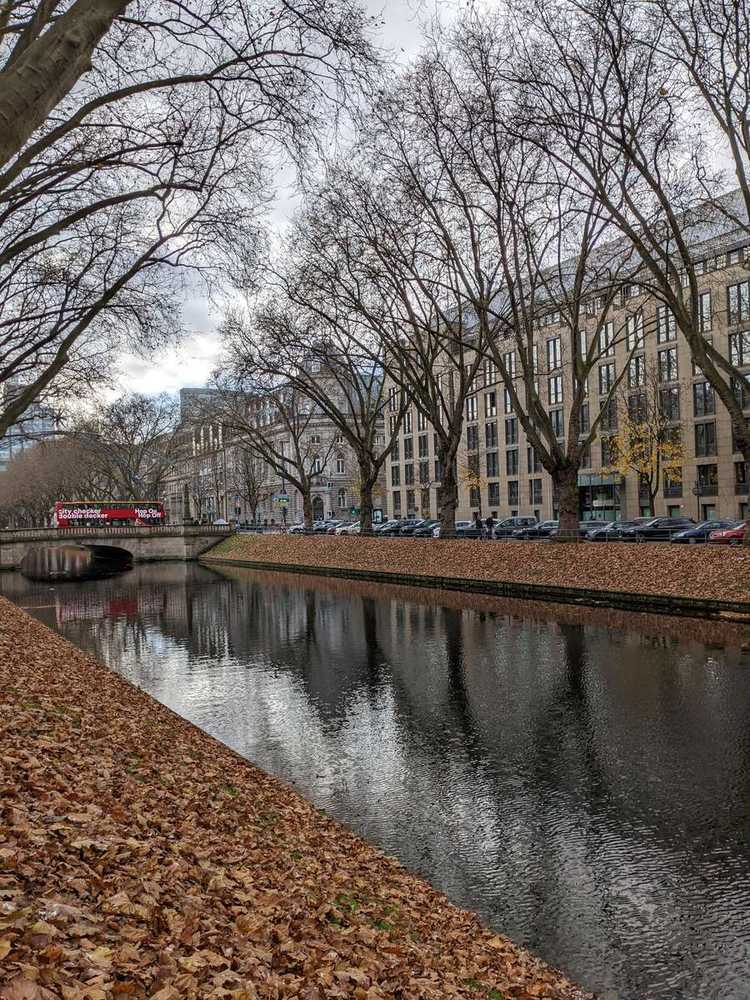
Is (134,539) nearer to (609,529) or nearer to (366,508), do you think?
(366,508)

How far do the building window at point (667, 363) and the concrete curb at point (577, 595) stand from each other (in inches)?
1244

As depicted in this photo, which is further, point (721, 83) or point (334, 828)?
point (721, 83)

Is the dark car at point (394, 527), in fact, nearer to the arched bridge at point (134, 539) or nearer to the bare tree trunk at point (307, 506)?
the bare tree trunk at point (307, 506)

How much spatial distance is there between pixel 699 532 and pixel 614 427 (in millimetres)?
23926

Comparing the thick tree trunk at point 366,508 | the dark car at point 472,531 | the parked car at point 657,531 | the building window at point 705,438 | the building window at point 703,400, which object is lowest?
the dark car at point 472,531

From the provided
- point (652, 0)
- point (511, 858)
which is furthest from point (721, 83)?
point (511, 858)

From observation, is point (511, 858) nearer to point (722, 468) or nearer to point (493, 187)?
point (493, 187)

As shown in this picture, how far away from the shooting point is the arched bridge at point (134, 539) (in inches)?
2525

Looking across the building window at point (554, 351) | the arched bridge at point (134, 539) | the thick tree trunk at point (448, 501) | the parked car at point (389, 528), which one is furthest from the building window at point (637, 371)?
the arched bridge at point (134, 539)

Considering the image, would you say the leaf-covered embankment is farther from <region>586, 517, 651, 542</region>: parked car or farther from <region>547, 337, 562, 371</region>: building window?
<region>547, 337, 562, 371</region>: building window

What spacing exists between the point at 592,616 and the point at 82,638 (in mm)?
16073

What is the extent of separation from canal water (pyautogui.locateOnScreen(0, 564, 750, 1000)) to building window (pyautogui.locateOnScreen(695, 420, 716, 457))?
38.2 meters

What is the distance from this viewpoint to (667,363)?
191 feet

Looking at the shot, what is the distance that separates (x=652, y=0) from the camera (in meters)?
16.1
